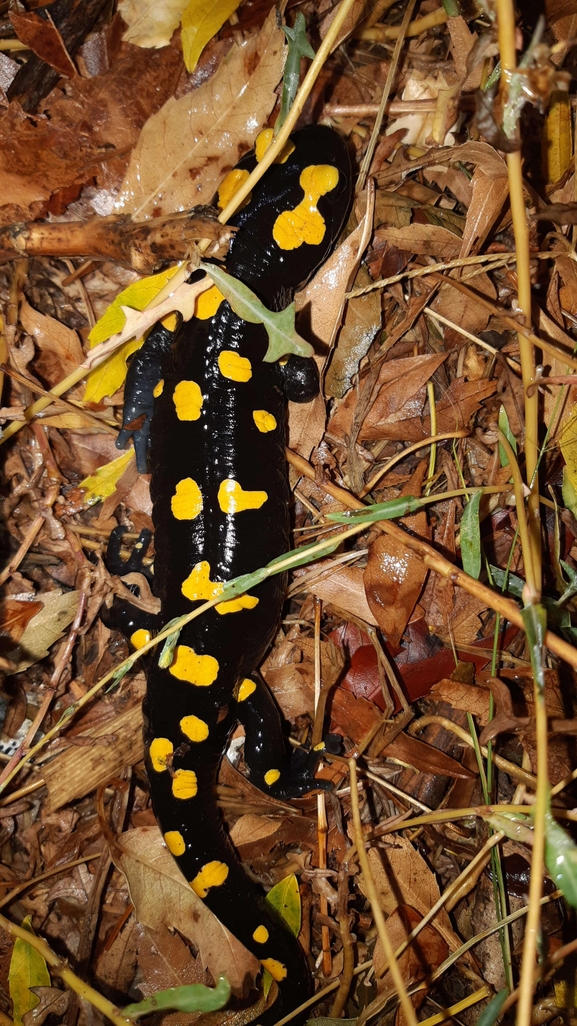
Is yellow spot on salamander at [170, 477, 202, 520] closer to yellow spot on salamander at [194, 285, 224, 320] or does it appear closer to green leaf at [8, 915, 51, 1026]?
yellow spot on salamander at [194, 285, 224, 320]

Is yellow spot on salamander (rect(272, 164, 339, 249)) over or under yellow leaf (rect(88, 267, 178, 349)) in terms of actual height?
over

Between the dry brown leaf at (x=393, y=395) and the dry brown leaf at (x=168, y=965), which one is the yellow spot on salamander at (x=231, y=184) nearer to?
the dry brown leaf at (x=393, y=395)

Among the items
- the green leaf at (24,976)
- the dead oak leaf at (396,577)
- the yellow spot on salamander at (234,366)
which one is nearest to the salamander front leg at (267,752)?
the dead oak leaf at (396,577)

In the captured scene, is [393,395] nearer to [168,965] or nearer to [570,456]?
[570,456]

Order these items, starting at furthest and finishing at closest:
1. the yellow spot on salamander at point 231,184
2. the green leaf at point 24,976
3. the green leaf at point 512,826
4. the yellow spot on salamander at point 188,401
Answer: the green leaf at point 24,976 → the yellow spot on salamander at point 188,401 → the yellow spot on salamander at point 231,184 → the green leaf at point 512,826

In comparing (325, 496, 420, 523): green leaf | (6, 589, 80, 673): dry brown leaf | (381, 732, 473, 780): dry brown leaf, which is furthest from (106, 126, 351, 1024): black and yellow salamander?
(325, 496, 420, 523): green leaf

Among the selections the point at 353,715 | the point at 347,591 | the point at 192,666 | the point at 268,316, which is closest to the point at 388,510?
the point at 268,316
